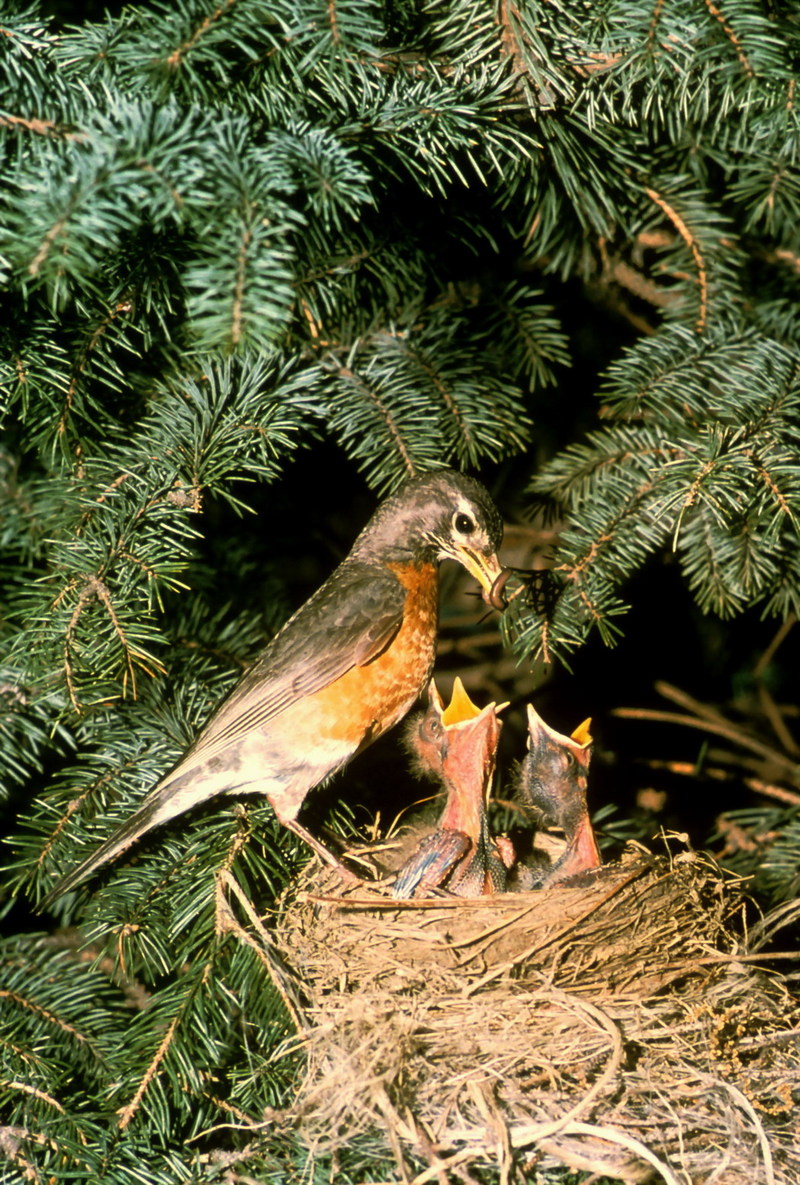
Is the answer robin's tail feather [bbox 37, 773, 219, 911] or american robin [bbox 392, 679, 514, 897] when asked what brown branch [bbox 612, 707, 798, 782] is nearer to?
american robin [bbox 392, 679, 514, 897]

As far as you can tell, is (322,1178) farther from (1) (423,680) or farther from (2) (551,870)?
(1) (423,680)

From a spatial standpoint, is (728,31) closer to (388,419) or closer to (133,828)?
(388,419)

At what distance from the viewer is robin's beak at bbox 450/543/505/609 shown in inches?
104

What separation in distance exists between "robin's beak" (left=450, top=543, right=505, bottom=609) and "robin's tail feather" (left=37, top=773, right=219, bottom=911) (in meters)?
0.88

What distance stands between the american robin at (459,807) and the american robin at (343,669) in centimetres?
13

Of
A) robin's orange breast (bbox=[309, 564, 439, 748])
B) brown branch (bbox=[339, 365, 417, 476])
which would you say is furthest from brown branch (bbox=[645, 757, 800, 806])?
brown branch (bbox=[339, 365, 417, 476])

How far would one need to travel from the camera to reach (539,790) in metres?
2.60

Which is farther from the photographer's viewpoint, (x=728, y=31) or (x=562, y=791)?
(x=562, y=791)

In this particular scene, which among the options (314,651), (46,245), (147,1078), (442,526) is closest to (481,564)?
(442,526)

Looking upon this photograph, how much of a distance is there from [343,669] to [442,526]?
1.47ft

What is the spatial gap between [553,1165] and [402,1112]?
286 mm

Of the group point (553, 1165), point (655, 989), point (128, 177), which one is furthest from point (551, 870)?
point (128, 177)

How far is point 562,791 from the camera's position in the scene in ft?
8.45

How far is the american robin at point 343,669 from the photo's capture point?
2.47 meters
